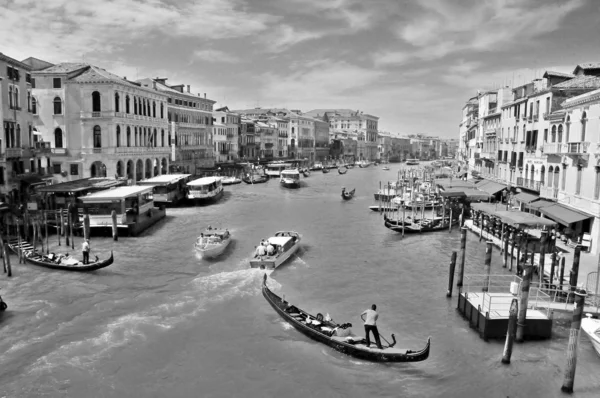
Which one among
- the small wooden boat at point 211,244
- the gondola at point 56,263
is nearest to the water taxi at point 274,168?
the small wooden boat at point 211,244

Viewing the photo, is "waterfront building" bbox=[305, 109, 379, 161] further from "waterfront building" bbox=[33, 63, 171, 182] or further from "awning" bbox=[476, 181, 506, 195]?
"waterfront building" bbox=[33, 63, 171, 182]

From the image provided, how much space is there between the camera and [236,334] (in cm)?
1497

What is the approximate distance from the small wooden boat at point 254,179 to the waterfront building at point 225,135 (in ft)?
26.4

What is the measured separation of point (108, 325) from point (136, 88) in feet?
110

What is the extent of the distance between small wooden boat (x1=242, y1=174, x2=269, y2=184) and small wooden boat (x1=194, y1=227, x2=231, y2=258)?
43649 millimetres

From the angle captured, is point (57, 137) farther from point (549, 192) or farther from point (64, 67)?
point (549, 192)

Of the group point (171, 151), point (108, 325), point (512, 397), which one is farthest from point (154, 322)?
point (171, 151)

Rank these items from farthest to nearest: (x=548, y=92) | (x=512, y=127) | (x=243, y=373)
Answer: (x=512, y=127)
(x=548, y=92)
(x=243, y=373)

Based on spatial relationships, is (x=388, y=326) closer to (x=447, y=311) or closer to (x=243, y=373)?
(x=447, y=311)

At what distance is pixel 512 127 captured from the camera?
38.3 meters

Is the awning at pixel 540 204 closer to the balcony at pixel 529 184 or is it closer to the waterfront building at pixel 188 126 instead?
the balcony at pixel 529 184

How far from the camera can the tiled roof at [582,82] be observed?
28328 millimetres

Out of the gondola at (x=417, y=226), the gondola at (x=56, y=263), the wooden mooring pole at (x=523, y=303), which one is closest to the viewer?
the wooden mooring pole at (x=523, y=303)

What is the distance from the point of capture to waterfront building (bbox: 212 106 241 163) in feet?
258
